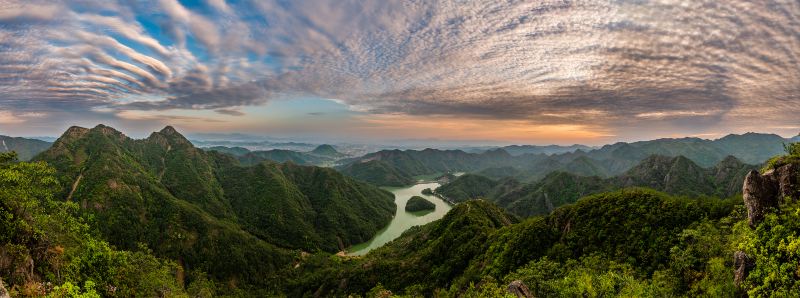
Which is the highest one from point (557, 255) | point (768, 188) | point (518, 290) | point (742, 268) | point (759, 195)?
point (768, 188)

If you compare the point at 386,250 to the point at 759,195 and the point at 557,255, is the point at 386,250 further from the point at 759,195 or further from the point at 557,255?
the point at 759,195

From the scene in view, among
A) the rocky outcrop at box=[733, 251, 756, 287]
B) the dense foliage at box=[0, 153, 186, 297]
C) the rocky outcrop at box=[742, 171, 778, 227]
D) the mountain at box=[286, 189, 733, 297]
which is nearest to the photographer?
the rocky outcrop at box=[733, 251, 756, 287]

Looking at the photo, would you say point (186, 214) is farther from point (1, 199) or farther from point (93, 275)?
point (1, 199)

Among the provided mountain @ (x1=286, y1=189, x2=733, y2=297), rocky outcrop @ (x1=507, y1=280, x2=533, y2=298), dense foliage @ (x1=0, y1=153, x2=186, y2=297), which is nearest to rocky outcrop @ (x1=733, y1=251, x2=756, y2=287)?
mountain @ (x1=286, y1=189, x2=733, y2=297)

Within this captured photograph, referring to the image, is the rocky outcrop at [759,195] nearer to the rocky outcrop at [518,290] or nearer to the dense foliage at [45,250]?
the rocky outcrop at [518,290]

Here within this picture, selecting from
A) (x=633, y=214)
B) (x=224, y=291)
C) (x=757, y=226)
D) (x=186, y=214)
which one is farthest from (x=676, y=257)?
(x=186, y=214)

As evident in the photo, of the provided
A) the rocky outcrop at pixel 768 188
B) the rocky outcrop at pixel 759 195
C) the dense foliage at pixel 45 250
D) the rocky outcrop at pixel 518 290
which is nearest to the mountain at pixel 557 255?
the rocky outcrop at pixel 518 290

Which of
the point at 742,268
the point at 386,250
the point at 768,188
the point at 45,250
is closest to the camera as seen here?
the point at 742,268

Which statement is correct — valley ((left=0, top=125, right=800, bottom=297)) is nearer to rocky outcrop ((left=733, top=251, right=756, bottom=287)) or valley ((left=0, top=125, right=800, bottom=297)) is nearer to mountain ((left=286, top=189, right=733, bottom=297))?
mountain ((left=286, top=189, right=733, bottom=297))

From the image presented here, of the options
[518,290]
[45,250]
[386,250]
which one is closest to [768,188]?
[518,290]
